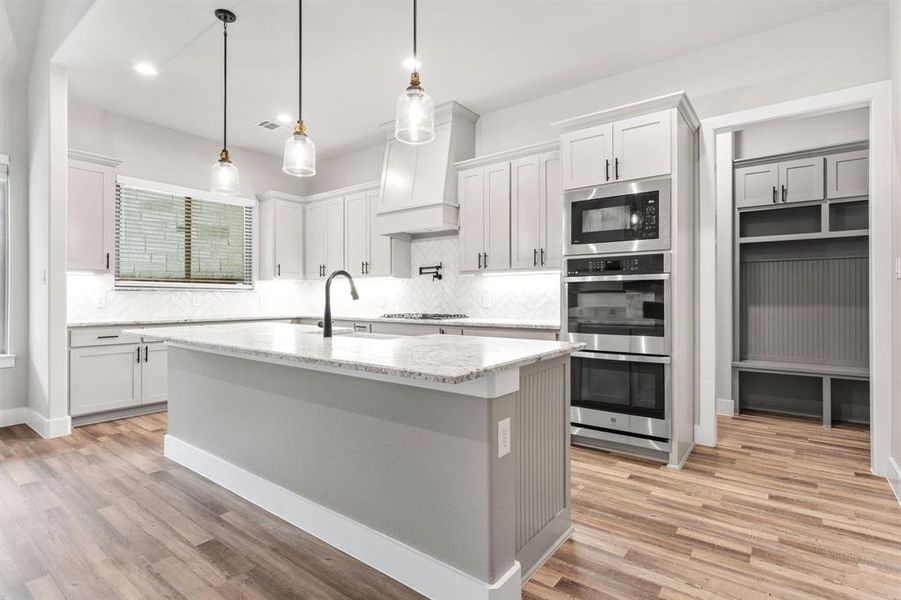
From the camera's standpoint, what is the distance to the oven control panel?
3244 mm

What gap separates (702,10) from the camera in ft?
10.2

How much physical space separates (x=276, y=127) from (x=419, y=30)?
→ 8.37 feet

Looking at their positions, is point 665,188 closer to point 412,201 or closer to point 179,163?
point 412,201

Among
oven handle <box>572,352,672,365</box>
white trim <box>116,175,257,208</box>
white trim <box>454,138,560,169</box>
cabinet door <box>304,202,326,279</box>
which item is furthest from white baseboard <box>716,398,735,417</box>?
white trim <box>116,175,257,208</box>

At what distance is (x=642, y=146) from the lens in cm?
329

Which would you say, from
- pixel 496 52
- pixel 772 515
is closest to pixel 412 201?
pixel 496 52

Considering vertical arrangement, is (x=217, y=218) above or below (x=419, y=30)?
below

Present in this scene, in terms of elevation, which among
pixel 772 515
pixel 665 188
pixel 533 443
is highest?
pixel 665 188

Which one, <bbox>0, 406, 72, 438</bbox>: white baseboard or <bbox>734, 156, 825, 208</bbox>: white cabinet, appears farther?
<bbox>734, 156, 825, 208</bbox>: white cabinet

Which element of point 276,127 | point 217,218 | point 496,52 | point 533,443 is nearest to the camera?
point 533,443

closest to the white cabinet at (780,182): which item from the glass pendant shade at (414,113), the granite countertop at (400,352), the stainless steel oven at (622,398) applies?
the stainless steel oven at (622,398)

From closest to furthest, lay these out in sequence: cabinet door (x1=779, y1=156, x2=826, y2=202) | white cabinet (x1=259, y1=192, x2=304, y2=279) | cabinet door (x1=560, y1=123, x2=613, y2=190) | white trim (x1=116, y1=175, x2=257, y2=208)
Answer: cabinet door (x1=560, y1=123, x2=613, y2=190) < cabinet door (x1=779, y1=156, x2=826, y2=202) < white trim (x1=116, y1=175, x2=257, y2=208) < white cabinet (x1=259, y1=192, x2=304, y2=279)

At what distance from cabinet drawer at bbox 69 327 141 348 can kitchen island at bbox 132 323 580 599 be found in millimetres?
2039

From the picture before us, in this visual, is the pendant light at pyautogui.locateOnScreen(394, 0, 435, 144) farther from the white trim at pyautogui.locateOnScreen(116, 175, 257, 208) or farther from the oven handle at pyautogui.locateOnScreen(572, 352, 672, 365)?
the white trim at pyautogui.locateOnScreen(116, 175, 257, 208)
